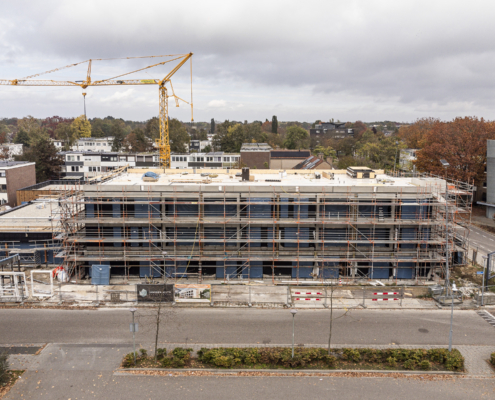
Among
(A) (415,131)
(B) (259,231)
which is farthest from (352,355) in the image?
(A) (415,131)

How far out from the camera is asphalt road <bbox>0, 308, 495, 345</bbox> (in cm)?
Answer: 2359

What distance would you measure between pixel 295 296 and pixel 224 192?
951 cm

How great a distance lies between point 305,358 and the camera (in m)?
20.8

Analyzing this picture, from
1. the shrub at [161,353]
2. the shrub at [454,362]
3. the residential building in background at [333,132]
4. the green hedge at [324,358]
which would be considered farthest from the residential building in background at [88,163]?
the residential building in background at [333,132]

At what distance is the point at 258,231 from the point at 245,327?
9372mm

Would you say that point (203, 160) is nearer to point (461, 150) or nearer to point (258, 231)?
point (461, 150)

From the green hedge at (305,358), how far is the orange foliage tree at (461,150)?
40414 mm

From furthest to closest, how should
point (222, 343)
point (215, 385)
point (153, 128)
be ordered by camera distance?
1. point (153, 128)
2. point (222, 343)
3. point (215, 385)

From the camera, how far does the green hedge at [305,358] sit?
20.7 metres

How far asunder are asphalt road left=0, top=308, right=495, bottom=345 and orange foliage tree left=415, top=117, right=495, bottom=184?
3530cm

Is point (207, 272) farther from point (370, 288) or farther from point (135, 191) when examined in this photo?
point (370, 288)

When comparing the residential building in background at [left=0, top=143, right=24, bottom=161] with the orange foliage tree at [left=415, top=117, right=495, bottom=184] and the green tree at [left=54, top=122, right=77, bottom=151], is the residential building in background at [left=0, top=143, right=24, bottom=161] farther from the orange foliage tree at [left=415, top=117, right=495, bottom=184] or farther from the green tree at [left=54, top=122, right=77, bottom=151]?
the orange foliage tree at [left=415, top=117, right=495, bottom=184]

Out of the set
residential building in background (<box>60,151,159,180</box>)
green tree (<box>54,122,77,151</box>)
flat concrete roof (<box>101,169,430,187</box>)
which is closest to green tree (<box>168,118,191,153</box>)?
residential building in background (<box>60,151,159,180</box>)

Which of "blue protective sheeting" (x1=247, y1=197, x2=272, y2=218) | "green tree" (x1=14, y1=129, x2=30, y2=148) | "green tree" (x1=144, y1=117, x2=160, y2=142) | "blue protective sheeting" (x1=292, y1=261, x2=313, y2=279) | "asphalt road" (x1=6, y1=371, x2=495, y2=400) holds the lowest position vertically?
"asphalt road" (x1=6, y1=371, x2=495, y2=400)
